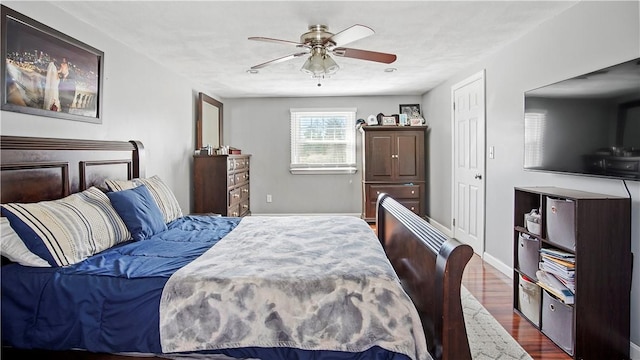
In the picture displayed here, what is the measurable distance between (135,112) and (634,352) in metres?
4.19

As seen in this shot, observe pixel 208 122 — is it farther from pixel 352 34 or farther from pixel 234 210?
pixel 352 34

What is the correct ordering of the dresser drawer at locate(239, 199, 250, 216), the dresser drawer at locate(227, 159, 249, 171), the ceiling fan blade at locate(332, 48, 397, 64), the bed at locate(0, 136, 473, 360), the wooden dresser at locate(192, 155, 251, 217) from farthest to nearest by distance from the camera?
the dresser drawer at locate(239, 199, 250, 216), the dresser drawer at locate(227, 159, 249, 171), the wooden dresser at locate(192, 155, 251, 217), the ceiling fan blade at locate(332, 48, 397, 64), the bed at locate(0, 136, 473, 360)

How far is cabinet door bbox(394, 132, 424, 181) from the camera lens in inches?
230

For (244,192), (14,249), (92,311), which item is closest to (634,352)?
(92,311)

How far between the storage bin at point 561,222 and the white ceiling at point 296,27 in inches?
56.0

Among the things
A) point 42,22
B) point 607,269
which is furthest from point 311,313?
point 42,22

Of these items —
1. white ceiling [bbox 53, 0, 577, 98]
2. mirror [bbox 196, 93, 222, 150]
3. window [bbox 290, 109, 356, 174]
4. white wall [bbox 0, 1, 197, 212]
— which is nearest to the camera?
white wall [bbox 0, 1, 197, 212]

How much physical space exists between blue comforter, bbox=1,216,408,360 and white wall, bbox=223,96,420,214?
471 centimetres

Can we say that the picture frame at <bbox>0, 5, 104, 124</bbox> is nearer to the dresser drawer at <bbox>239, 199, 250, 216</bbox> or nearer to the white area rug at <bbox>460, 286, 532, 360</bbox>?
the dresser drawer at <bbox>239, 199, 250, 216</bbox>

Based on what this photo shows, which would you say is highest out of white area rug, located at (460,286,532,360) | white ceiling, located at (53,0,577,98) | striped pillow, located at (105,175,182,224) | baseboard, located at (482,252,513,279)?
white ceiling, located at (53,0,577,98)

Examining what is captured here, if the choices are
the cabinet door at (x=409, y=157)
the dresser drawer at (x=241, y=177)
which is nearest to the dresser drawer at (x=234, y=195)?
the dresser drawer at (x=241, y=177)

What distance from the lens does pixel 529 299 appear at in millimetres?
2584

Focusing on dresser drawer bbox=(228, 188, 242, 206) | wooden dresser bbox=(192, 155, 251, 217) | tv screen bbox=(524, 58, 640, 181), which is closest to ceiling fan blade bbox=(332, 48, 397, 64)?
tv screen bbox=(524, 58, 640, 181)

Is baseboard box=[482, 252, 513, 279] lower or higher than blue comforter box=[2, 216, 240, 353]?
lower
